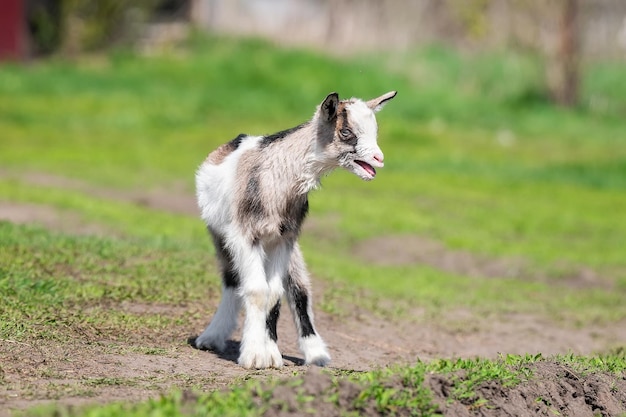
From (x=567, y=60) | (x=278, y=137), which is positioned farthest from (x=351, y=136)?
(x=567, y=60)

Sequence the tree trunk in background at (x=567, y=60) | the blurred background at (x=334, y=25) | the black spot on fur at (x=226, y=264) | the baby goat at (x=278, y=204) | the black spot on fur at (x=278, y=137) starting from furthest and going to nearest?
1. the blurred background at (x=334, y=25)
2. the tree trunk in background at (x=567, y=60)
3. the black spot on fur at (x=226, y=264)
4. the black spot on fur at (x=278, y=137)
5. the baby goat at (x=278, y=204)

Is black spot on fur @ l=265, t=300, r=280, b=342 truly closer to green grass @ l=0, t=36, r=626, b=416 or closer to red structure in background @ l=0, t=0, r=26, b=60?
green grass @ l=0, t=36, r=626, b=416

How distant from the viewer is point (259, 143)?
8492 millimetres

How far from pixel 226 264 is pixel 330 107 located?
5.10ft

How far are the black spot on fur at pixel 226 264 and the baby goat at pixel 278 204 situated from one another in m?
0.06

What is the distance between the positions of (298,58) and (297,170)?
897 inches

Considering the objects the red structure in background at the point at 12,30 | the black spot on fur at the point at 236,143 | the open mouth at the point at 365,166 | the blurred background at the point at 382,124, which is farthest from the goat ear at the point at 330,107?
the red structure in background at the point at 12,30

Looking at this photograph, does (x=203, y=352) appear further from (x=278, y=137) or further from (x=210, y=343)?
(x=278, y=137)

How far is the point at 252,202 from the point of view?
8.12 meters

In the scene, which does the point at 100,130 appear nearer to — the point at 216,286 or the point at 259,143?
the point at 216,286

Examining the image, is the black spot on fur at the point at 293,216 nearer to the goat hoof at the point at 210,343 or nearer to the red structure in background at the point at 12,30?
the goat hoof at the point at 210,343

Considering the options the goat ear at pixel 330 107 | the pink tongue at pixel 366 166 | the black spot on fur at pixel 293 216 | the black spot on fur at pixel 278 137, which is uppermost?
the goat ear at pixel 330 107

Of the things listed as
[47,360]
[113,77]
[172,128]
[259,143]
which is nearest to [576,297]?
[259,143]

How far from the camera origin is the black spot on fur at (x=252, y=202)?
8.09 metres
